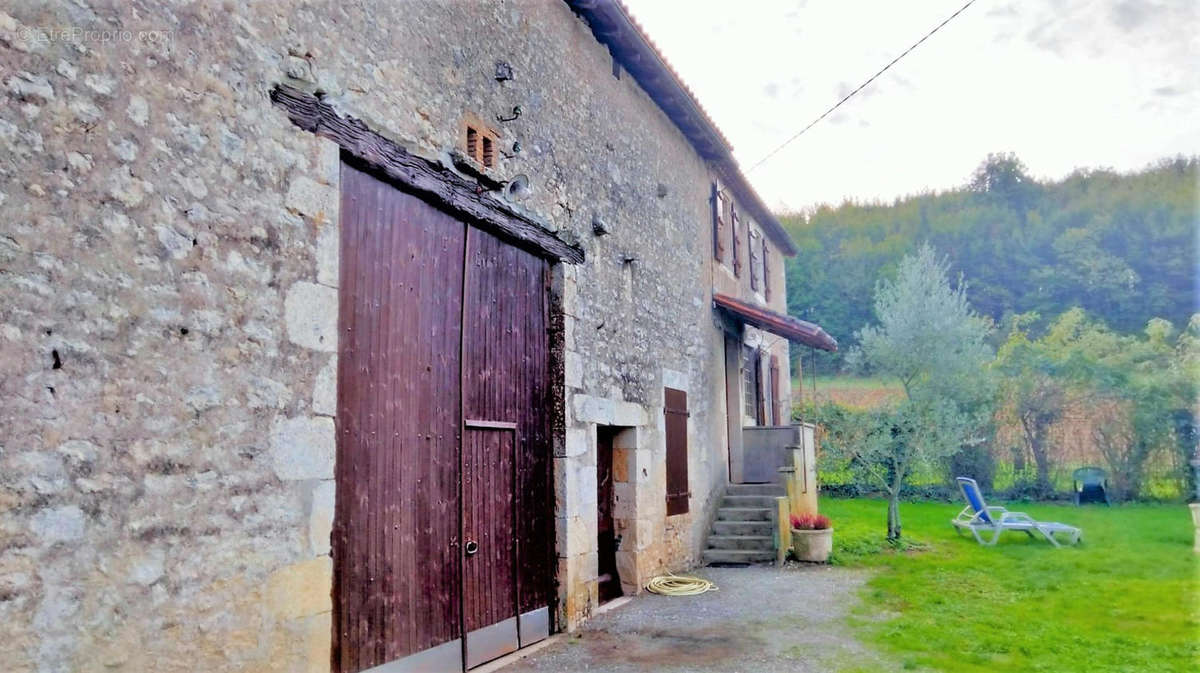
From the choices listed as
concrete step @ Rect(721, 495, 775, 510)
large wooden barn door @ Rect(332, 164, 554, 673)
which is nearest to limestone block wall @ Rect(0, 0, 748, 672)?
large wooden barn door @ Rect(332, 164, 554, 673)

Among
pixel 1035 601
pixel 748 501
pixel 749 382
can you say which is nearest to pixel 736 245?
pixel 749 382

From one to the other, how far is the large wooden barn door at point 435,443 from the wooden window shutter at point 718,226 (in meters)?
5.19

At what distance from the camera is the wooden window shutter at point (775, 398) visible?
1463 centimetres

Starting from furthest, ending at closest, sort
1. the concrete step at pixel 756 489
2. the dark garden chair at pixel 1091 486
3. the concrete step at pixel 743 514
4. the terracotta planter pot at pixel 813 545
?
the dark garden chair at pixel 1091 486 < the concrete step at pixel 756 489 < the concrete step at pixel 743 514 < the terracotta planter pot at pixel 813 545

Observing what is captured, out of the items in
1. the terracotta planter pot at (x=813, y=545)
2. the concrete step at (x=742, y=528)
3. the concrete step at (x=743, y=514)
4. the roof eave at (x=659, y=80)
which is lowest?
the terracotta planter pot at (x=813, y=545)

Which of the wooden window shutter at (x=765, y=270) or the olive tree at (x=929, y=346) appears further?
the wooden window shutter at (x=765, y=270)

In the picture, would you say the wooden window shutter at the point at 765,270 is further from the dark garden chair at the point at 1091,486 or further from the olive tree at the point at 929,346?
the dark garden chair at the point at 1091,486

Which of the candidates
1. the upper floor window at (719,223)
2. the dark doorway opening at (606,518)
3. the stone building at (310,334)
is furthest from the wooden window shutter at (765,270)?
the dark doorway opening at (606,518)

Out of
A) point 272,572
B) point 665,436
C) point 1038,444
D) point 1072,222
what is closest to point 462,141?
point 272,572

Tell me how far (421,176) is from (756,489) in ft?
23.6

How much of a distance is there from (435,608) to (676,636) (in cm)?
202

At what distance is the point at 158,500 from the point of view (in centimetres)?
292

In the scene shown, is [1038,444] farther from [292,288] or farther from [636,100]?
[292,288]

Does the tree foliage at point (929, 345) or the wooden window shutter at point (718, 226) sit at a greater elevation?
the wooden window shutter at point (718, 226)
